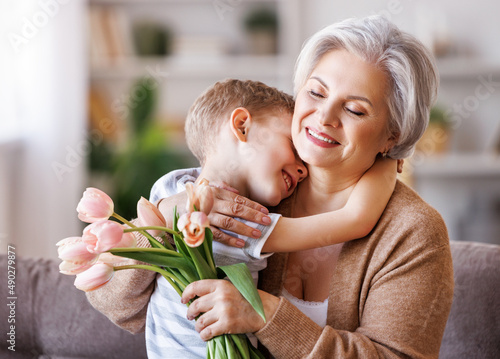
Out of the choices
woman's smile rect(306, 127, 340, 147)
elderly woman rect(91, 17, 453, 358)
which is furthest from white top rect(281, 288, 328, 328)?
woman's smile rect(306, 127, 340, 147)

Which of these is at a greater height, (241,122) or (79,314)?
(241,122)

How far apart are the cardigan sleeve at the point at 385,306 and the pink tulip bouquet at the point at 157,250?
3.6 inches

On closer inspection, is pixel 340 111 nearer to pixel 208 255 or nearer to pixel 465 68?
pixel 208 255

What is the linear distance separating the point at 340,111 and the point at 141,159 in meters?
2.96

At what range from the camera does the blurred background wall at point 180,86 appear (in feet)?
13.0

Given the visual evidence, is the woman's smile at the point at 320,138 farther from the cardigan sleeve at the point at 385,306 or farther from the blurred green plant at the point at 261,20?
the blurred green plant at the point at 261,20

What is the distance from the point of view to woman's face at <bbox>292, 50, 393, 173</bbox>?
125cm

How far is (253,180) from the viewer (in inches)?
50.9

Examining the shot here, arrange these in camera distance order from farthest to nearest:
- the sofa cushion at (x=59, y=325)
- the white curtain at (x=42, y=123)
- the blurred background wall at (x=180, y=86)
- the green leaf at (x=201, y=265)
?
the blurred background wall at (x=180, y=86)
the white curtain at (x=42, y=123)
the sofa cushion at (x=59, y=325)
the green leaf at (x=201, y=265)

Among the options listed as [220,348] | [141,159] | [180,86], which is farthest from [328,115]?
[180,86]

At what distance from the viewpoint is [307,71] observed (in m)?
1.35

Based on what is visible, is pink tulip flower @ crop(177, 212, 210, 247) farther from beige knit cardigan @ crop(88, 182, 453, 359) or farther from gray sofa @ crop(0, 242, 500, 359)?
gray sofa @ crop(0, 242, 500, 359)

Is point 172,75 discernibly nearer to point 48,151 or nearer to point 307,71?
point 48,151

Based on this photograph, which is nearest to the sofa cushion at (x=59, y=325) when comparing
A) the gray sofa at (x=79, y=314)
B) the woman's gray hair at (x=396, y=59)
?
the gray sofa at (x=79, y=314)
